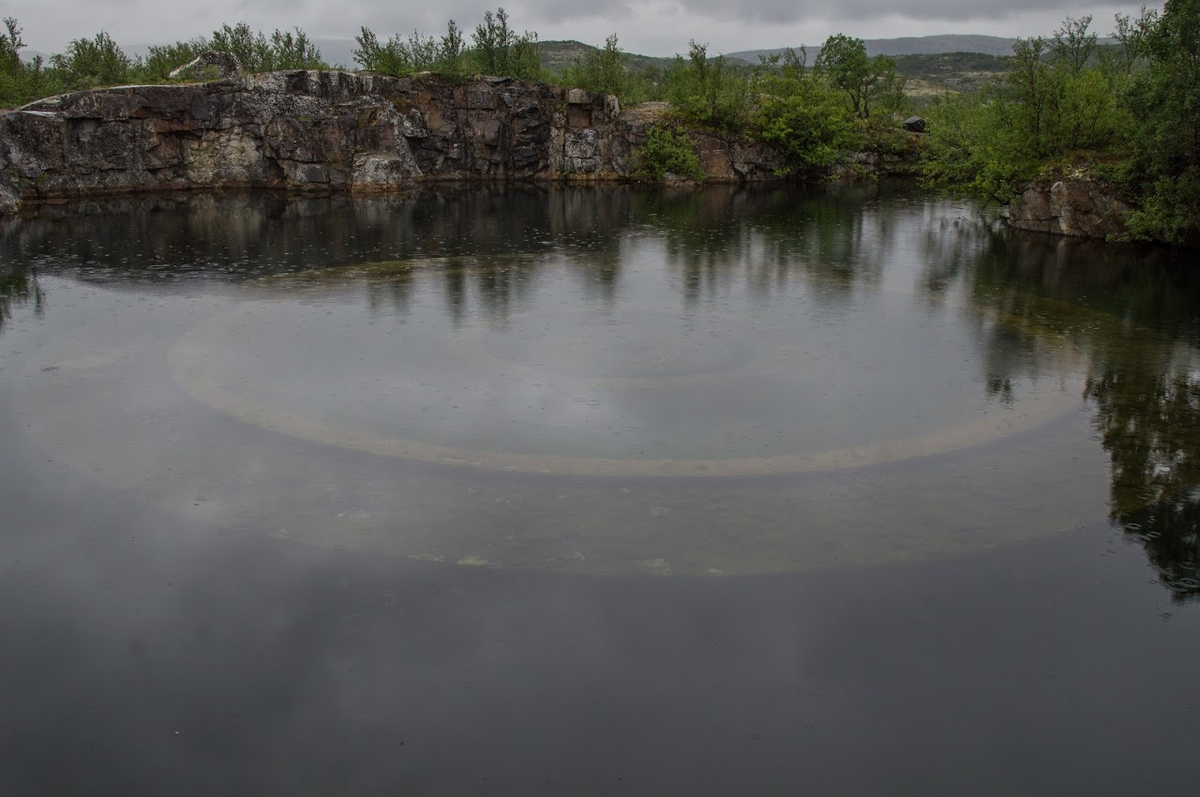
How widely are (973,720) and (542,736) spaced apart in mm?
4164

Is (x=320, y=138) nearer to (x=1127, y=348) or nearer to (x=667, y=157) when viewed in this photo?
(x=667, y=157)

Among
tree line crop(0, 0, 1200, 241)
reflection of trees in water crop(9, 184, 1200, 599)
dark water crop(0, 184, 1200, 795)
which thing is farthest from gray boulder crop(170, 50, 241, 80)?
dark water crop(0, 184, 1200, 795)

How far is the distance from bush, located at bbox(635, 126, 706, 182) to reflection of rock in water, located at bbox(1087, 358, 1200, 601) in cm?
4694

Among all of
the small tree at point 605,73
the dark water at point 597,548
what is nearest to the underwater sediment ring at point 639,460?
the dark water at point 597,548

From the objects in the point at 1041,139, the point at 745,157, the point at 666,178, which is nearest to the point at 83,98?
the point at 666,178

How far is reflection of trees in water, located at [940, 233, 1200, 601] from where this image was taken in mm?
12844

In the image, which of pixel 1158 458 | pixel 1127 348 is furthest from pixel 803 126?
pixel 1158 458

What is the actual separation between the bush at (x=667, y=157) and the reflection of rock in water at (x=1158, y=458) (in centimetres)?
4694

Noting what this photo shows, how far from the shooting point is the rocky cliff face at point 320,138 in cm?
5072

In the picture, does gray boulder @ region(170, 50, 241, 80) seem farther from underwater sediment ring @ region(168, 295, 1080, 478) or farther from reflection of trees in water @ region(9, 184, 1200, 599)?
underwater sediment ring @ region(168, 295, 1080, 478)

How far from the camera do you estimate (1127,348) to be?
21.4m

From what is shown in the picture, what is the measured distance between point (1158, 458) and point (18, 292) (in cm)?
2915

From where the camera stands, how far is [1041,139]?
127 ft

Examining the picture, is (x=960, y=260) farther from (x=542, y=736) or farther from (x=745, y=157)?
(x=745, y=157)
